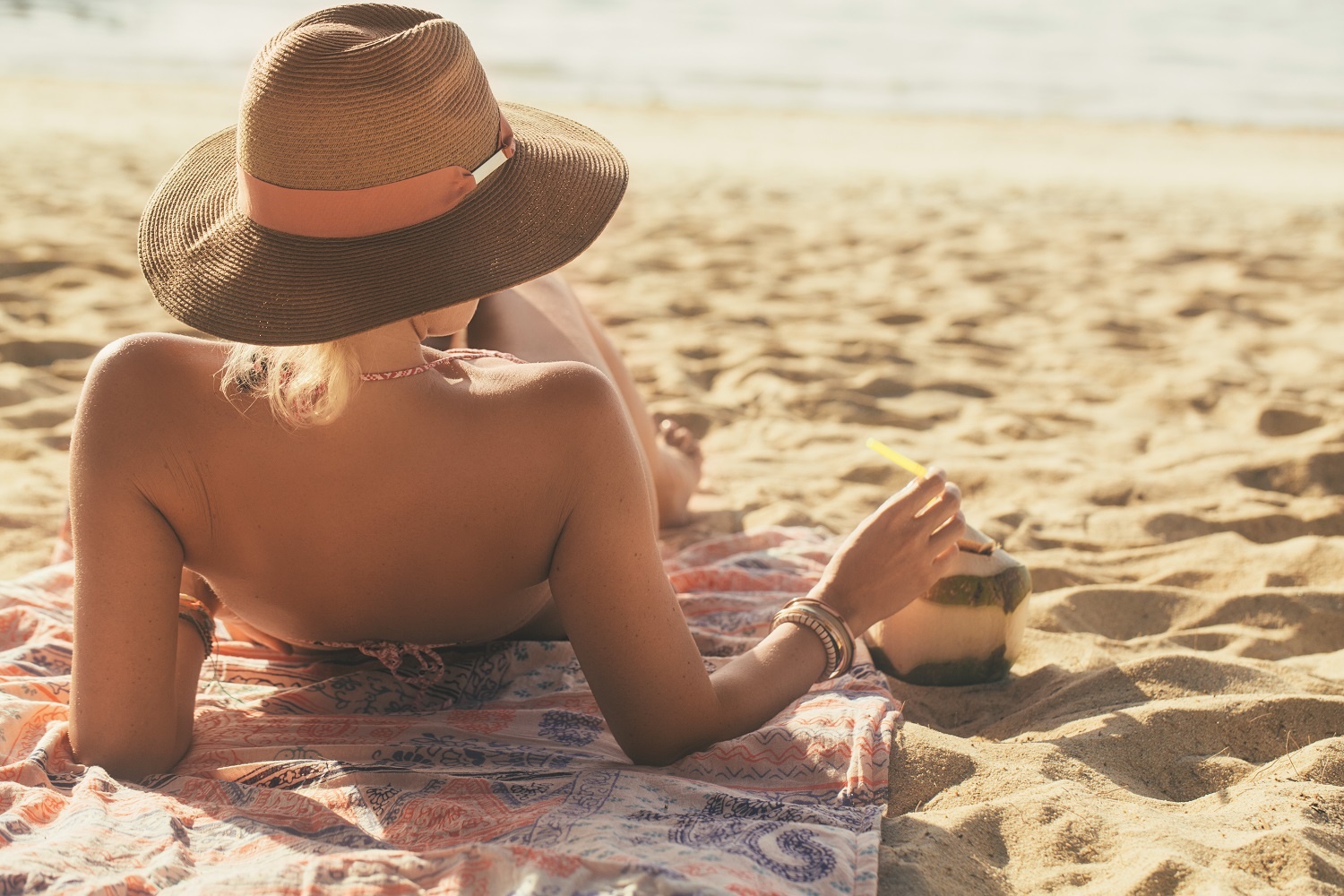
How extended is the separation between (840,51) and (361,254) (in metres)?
15.1

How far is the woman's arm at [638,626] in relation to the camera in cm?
161

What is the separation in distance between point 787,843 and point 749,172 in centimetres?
683

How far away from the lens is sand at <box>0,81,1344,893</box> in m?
1.77

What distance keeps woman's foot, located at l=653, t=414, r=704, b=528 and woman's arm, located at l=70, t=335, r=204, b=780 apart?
4.29ft

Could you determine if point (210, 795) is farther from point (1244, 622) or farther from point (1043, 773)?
point (1244, 622)

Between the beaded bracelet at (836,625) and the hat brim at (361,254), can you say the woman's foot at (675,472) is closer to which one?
the beaded bracelet at (836,625)

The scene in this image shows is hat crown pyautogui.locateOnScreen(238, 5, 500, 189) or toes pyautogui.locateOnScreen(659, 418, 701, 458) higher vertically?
hat crown pyautogui.locateOnScreen(238, 5, 500, 189)

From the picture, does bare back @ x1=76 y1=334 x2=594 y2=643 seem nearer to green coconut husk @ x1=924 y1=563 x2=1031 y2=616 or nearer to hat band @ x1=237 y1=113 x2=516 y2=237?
hat band @ x1=237 y1=113 x2=516 y2=237

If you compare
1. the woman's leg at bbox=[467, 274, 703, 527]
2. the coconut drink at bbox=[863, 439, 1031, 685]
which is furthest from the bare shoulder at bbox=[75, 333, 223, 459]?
the coconut drink at bbox=[863, 439, 1031, 685]

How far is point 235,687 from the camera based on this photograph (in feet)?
6.99

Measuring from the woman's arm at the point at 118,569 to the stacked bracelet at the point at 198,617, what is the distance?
19cm

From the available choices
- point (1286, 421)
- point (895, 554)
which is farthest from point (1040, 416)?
point (895, 554)

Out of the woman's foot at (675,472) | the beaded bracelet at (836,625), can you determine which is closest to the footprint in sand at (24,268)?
the woman's foot at (675,472)

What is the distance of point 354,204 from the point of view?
145cm
